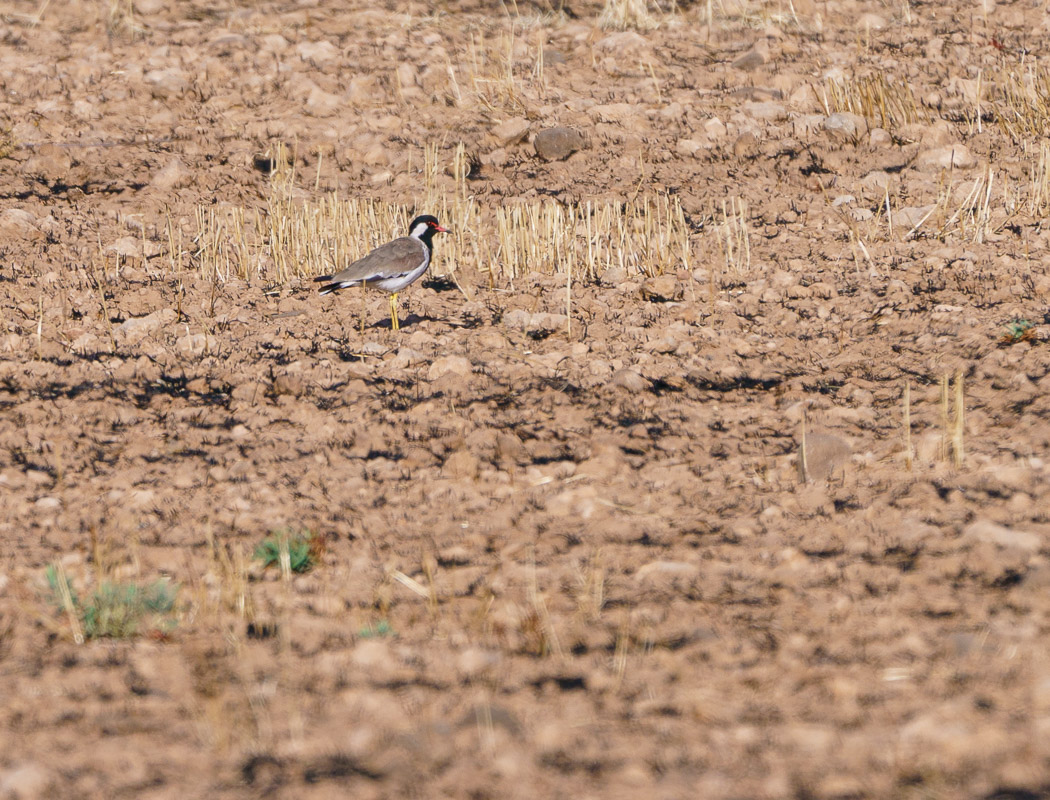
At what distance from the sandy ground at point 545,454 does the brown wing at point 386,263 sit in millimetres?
243

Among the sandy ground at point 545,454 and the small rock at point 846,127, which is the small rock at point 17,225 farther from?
the small rock at point 846,127

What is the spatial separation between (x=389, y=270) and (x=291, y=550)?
2.54 meters

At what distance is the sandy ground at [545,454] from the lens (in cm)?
269

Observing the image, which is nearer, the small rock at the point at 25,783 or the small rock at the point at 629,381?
the small rock at the point at 25,783

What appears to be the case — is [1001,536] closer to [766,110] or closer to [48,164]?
[766,110]

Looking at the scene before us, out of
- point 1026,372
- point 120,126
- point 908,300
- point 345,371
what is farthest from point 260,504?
point 120,126

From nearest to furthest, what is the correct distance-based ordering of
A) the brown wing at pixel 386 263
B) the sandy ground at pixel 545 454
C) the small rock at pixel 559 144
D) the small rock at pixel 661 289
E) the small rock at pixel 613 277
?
the sandy ground at pixel 545 454 < the brown wing at pixel 386 263 < the small rock at pixel 661 289 < the small rock at pixel 613 277 < the small rock at pixel 559 144

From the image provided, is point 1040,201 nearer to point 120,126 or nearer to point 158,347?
point 158,347

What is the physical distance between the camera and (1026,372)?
479cm

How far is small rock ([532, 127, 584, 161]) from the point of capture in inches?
323

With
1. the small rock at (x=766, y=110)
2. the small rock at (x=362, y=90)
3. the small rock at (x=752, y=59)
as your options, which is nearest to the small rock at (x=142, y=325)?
the small rock at (x=362, y=90)

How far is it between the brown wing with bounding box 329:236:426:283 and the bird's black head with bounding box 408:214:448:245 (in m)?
0.35

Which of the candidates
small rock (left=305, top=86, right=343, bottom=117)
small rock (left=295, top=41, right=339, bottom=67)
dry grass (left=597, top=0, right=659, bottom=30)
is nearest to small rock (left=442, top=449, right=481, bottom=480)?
small rock (left=305, top=86, right=343, bottom=117)

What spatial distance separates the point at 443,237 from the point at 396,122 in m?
2.23
